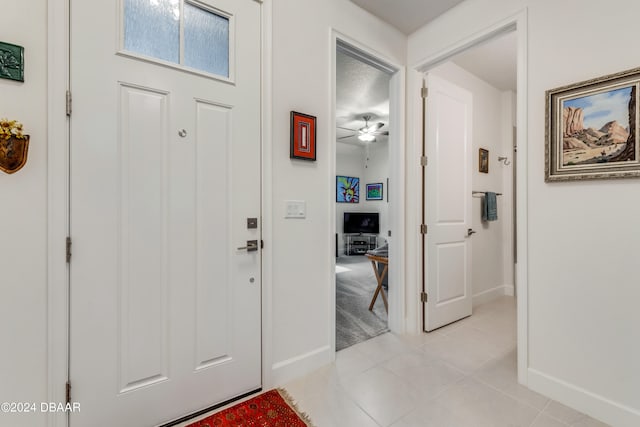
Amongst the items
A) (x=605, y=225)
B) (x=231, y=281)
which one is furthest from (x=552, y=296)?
(x=231, y=281)

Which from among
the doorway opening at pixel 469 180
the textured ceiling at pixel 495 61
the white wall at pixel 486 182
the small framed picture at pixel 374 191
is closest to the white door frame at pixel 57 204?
the doorway opening at pixel 469 180

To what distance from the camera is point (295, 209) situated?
1857mm

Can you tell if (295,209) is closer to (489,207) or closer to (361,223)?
(489,207)

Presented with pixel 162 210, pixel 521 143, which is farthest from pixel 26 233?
pixel 521 143

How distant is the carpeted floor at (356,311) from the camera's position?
249 centimetres

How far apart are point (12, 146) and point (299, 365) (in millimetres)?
1894

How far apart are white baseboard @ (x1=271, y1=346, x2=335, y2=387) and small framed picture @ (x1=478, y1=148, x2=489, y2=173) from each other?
2.83 meters

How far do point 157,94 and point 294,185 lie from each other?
36.2 inches

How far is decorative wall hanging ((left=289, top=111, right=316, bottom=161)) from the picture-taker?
5.95 feet

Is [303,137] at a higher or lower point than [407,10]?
lower

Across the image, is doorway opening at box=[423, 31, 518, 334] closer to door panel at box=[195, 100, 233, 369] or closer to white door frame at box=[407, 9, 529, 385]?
white door frame at box=[407, 9, 529, 385]

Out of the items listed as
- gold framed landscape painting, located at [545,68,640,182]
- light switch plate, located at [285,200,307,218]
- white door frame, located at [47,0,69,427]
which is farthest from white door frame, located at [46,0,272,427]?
gold framed landscape painting, located at [545,68,640,182]

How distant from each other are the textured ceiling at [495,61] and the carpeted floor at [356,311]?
2.76 meters

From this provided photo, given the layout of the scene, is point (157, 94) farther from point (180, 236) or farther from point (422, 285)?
point (422, 285)
